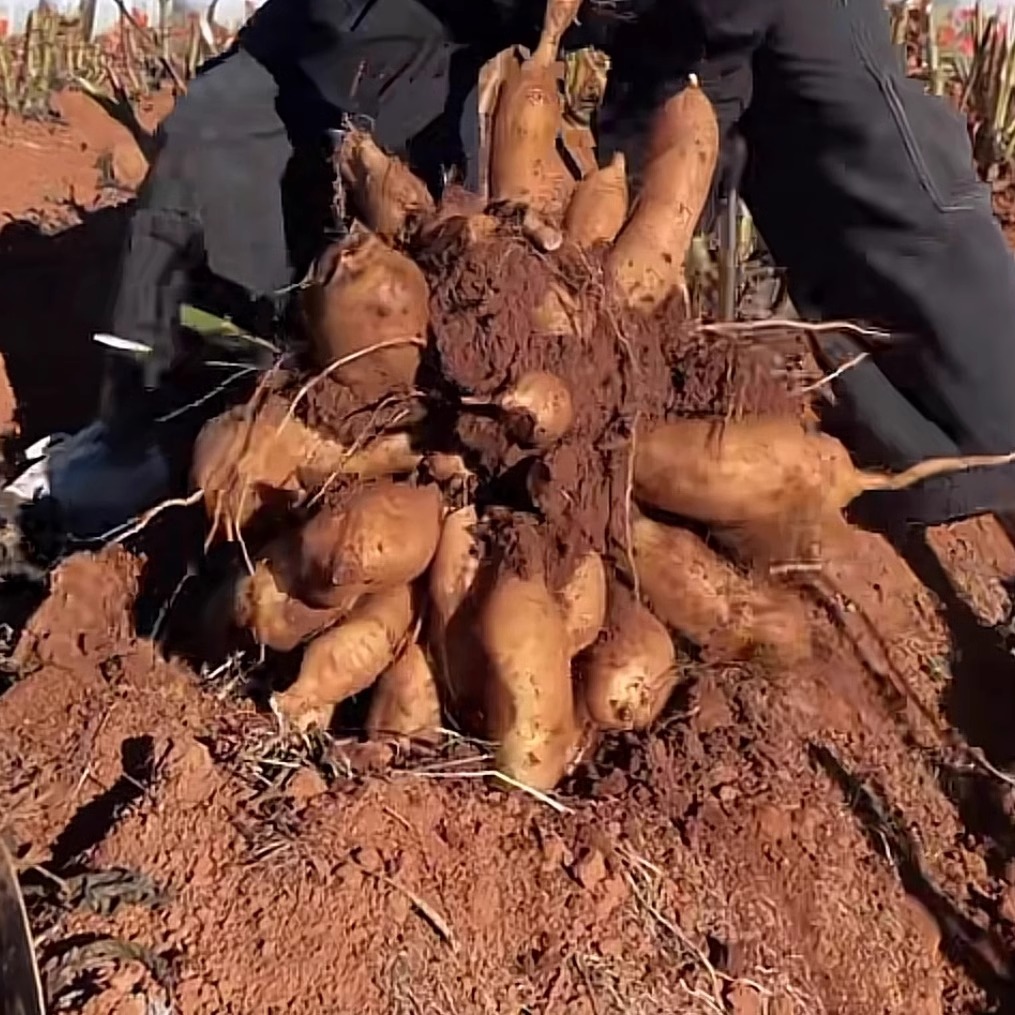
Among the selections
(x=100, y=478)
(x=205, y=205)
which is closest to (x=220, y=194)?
(x=205, y=205)

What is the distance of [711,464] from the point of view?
1459 mm

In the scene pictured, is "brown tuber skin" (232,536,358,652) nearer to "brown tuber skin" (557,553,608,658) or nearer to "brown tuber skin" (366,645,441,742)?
"brown tuber skin" (366,645,441,742)

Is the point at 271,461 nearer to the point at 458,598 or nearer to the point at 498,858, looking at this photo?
the point at 458,598

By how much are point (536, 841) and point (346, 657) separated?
25 cm

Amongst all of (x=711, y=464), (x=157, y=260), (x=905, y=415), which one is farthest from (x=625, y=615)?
(x=157, y=260)

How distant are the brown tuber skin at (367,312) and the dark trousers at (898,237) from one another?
52 centimetres

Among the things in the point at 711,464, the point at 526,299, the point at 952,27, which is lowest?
the point at 952,27

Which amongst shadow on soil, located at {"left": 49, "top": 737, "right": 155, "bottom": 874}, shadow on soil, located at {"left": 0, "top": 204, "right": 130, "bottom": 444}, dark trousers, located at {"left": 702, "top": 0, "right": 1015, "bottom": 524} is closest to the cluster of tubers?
shadow on soil, located at {"left": 49, "top": 737, "right": 155, "bottom": 874}

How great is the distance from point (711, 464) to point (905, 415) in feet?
1.45

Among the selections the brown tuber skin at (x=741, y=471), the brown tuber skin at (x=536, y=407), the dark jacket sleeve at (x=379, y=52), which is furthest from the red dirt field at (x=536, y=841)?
the dark jacket sleeve at (x=379, y=52)

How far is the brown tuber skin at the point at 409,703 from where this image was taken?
1489 millimetres

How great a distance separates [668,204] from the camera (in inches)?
62.4

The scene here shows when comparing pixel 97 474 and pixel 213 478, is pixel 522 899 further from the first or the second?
pixel 97 474

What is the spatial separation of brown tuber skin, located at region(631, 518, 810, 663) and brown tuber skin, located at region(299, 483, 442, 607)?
8.2 inches
